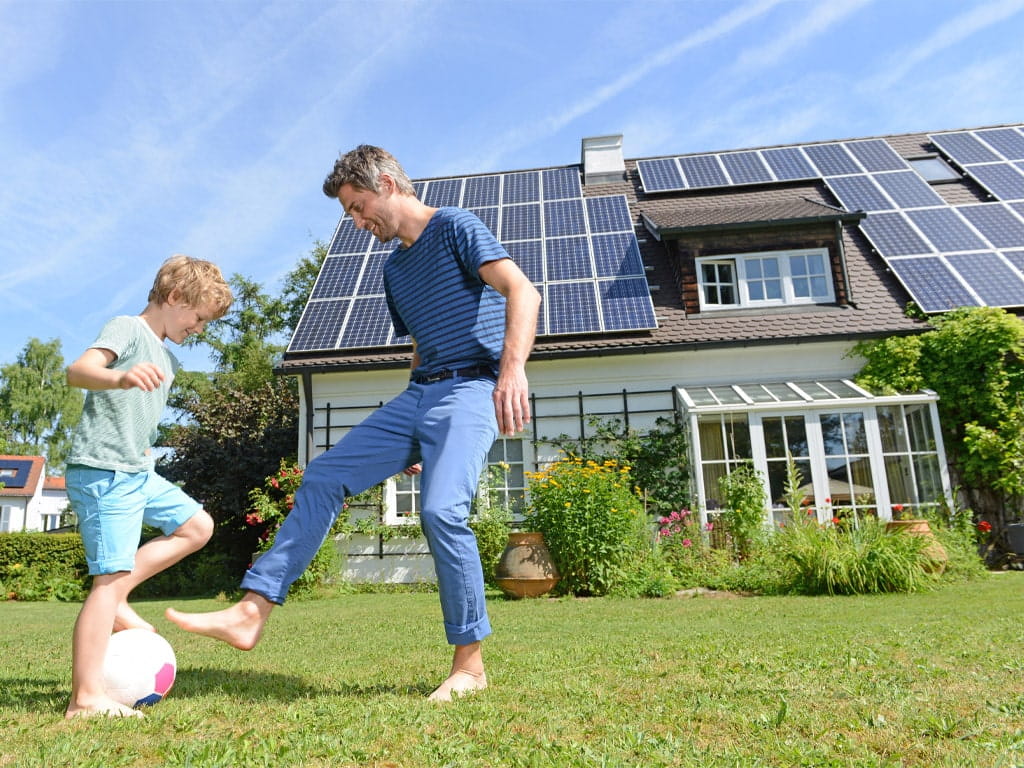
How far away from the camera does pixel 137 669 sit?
2475mm

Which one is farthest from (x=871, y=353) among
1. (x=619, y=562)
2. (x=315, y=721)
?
(x=315, y=721)

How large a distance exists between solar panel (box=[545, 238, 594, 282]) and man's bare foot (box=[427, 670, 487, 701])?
10.1m

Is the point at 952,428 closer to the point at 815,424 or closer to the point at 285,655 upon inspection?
the point at 815,424

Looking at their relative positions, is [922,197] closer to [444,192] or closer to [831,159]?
[831,159]

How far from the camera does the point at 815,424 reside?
994 centimetres

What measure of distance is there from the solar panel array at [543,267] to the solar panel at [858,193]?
13.1ft

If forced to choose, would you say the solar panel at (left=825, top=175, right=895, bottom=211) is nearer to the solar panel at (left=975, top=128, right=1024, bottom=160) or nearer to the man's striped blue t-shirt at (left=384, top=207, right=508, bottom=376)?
the solar panel at (left=975, top=128, right=1024, bottom=160)

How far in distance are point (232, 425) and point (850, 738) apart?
51.9ft

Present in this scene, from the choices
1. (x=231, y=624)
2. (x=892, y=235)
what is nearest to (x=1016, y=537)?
(x=892, y=235)

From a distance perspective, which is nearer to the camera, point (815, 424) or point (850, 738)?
point (850, 738)

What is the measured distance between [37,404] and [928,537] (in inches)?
1747

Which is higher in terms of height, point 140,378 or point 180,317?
point 180,317

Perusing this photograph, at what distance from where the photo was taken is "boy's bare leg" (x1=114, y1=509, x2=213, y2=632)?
2732 millimetres

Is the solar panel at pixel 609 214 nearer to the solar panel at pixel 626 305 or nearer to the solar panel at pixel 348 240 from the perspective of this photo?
the solar panel at pixel 626 305
